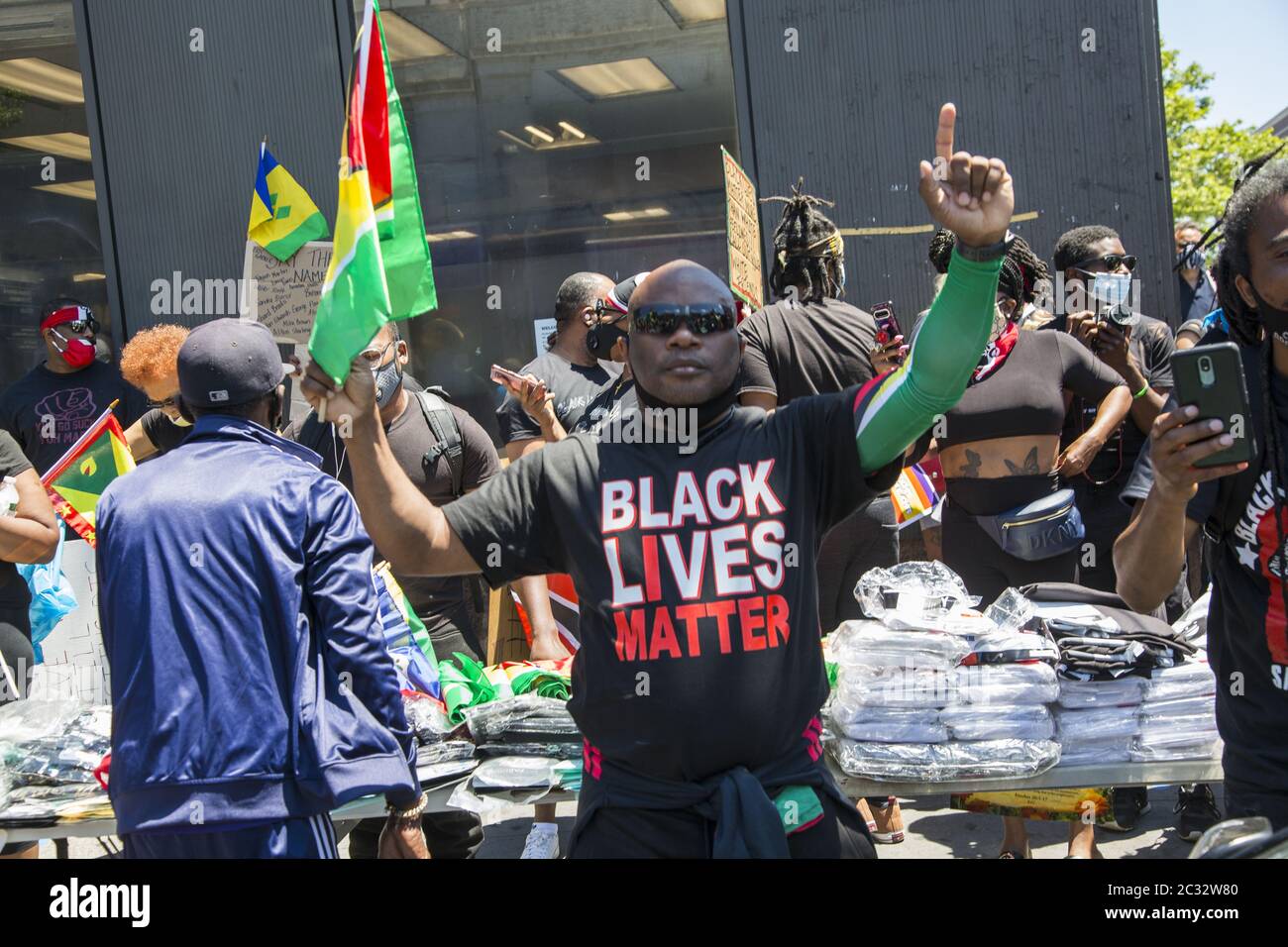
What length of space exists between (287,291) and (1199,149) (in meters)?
25.7

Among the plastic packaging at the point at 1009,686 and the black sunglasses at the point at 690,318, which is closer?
the black sunglasses at the point at 690,318

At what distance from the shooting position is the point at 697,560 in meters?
2.45

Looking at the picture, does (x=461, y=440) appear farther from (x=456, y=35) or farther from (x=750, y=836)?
(x=456, y=35)

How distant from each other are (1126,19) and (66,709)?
21.5 feet

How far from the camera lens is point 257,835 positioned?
2848 millimetres

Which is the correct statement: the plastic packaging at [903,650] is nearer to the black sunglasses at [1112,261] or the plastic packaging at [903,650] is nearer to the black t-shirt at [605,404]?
the black t-shirt at [605,404]

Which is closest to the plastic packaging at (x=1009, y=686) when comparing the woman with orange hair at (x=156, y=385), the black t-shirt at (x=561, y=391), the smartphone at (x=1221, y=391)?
the smartphone at (x=1221, y=391)

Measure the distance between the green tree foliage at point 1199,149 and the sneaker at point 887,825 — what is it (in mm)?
22527

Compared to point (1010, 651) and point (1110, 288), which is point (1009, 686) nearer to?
point (1010, 651)

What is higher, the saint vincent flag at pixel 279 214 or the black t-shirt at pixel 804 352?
the saint vincent flag at pixel 279 214

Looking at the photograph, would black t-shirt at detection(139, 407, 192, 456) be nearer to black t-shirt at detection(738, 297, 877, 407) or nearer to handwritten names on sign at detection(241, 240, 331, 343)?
handwritten names on sign at detection(241, 240, 331, 343)

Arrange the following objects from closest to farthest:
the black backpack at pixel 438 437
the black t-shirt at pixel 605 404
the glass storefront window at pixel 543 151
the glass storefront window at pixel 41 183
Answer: the black t-shirt at pixel 605 404, the black backpack at pixel 438 437, the glass storefront window at pixel 543 151, the glass storefront window at pixel 41 183

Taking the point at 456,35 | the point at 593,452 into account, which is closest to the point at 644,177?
the point at 456,35

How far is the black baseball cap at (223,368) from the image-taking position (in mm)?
3020
